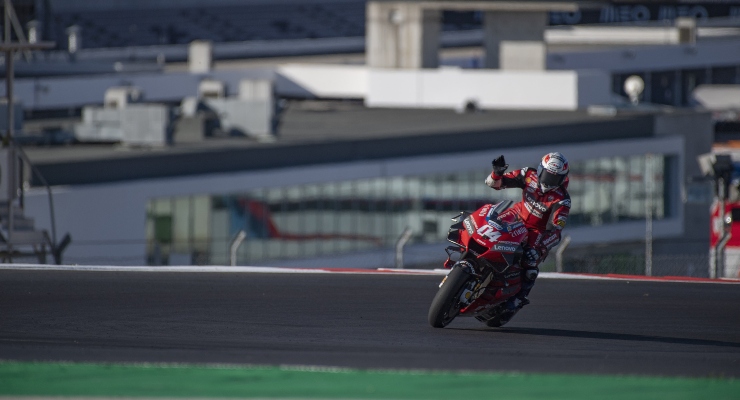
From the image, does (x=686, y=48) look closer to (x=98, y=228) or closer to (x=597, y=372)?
(x=98, y=228)

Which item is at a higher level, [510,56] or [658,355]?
[510,56]

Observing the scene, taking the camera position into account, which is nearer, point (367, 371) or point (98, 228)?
point (367, 371)

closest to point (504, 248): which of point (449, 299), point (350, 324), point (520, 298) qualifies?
point (449, 299)

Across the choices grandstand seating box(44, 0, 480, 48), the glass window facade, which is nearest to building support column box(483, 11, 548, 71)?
the glass window facade

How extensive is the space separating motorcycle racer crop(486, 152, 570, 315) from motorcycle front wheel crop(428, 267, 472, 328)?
671 millimetres

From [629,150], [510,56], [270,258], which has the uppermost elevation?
[510,56]

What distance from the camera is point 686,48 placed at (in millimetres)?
82812

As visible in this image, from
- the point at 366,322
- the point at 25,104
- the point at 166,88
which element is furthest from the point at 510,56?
the point at 366,322

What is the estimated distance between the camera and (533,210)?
11.9 metres

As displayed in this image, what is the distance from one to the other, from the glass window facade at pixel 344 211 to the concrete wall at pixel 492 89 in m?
9.79

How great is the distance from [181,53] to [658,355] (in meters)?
84.5

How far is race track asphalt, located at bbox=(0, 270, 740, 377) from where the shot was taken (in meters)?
9.59

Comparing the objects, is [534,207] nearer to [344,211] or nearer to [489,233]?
[489,233]

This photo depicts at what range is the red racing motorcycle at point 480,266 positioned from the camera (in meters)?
11.5
